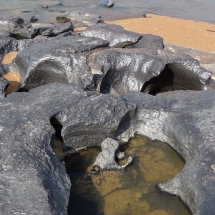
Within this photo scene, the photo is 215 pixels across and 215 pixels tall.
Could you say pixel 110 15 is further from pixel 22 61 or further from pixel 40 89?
pixel 40 89

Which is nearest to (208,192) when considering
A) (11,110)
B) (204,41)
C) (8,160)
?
(8,160)

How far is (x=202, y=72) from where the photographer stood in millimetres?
5109

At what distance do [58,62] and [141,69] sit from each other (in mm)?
1322

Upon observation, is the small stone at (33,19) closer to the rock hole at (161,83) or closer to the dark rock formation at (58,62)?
the dark rock formation at (58,62)

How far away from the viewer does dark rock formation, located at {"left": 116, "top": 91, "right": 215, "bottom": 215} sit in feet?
9.68

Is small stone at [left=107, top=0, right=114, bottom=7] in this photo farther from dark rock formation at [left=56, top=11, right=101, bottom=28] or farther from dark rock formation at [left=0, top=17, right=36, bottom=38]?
dark rock formation at [left=0, top=17, right=36, bottom=38]

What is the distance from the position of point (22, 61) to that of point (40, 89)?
5.65 ft

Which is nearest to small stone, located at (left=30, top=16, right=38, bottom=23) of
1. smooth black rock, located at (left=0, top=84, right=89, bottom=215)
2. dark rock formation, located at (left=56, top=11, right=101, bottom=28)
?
dark rock formation, located at (left=56, top=11, right=101, bottom=28)

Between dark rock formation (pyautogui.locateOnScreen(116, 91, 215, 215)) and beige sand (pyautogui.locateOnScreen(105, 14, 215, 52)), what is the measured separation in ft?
16.1

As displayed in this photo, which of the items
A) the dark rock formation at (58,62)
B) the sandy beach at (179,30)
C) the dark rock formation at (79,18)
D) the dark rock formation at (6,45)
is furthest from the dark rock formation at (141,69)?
the dark rock formation at (79,18)

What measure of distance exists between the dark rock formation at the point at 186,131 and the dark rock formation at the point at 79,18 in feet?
23.4

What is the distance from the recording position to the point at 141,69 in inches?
200

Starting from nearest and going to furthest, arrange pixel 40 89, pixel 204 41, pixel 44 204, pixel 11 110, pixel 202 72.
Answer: pixel 44 204
pixel 11 110
pixel 40 89
pixel 202 72
pixel 204 41

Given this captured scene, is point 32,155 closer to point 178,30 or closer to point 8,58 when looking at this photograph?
point 8,58
